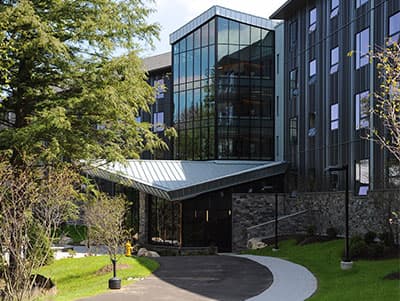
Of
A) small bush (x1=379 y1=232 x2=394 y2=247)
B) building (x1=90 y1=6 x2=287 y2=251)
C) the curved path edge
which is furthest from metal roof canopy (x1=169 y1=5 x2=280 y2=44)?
small bush (x1=379 y1=232 x2=394 y2=247)

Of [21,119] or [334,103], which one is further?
[334,103]

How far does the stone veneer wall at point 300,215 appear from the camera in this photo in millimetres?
27117

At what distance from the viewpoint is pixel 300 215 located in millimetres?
34000

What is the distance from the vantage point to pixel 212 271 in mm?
21609

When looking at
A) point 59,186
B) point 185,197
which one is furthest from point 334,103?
point 59,186

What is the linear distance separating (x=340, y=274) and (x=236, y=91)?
24.3m

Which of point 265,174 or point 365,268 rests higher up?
point 265,174

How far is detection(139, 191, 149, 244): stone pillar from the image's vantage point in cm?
3969

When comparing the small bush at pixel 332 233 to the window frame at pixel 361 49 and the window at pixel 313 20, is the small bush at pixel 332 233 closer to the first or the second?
the window frame at pixel 361 49

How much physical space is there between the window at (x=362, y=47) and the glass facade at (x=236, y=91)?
13.6 meters

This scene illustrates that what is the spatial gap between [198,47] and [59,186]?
3003 cm

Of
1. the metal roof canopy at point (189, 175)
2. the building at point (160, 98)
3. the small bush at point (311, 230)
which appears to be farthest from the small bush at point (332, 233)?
the building at point (160, 98)

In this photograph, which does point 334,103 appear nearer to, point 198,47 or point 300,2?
point 300,2

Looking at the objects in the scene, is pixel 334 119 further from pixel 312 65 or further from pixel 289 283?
pixel 289 283
